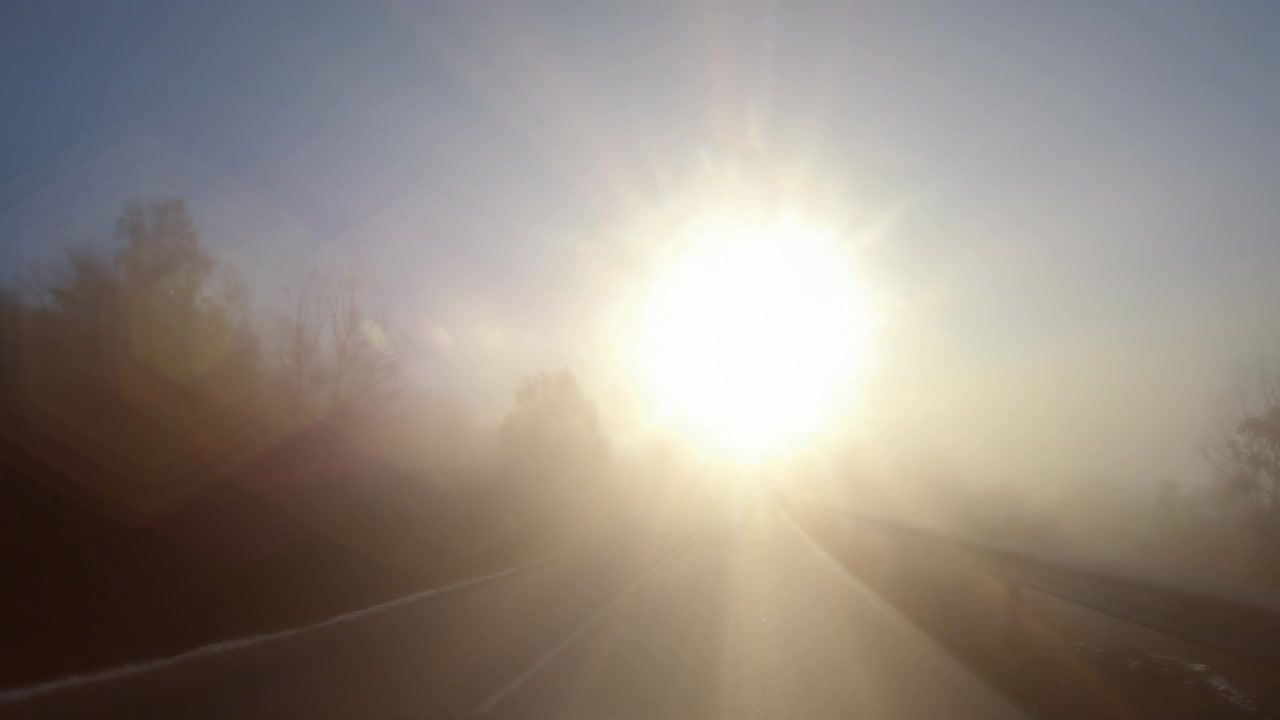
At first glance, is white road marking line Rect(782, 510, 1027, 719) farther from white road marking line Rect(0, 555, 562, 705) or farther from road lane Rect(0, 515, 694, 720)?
white road marking line Rect(0, 555, 562, 705)

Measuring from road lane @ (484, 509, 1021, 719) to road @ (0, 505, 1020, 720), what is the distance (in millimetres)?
31

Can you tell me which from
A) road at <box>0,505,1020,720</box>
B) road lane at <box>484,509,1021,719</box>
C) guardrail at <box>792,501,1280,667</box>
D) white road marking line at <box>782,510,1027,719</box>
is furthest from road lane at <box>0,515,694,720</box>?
guardrail at <box>792,501,1280,667</box>

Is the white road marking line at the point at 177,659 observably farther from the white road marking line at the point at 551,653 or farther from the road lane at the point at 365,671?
the white road marking line at the point at 551,653

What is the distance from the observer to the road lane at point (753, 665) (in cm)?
916

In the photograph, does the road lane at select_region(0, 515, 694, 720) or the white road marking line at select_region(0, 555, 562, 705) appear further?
the white road marking line at select_region(0, 555, 562, 705)

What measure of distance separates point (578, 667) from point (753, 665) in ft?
7.36

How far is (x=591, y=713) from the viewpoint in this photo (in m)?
8.84

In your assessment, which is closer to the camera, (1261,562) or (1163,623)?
(1163,623)

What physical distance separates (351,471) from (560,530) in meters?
16.2

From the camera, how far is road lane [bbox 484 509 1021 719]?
361 inches

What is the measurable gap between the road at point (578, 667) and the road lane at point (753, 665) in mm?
31

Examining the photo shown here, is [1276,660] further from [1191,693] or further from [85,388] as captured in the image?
[85,388]

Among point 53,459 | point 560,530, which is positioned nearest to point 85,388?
point 53,459

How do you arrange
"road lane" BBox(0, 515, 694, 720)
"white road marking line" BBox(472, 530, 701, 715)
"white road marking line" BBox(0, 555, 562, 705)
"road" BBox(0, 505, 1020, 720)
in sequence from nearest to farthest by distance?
"road lane" BBox(0, 515, 694, 720) → "white road marking line" BBox(0, 555, 562, 705) → "road" BBox(0, 505, 1020, 720) → "white road marking line" BBox(472, 530, 701, 715)
